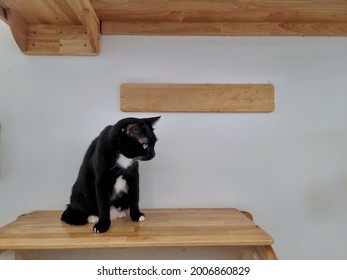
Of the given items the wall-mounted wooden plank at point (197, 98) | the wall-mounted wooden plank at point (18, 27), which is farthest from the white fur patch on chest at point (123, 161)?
the wall-mounted wooden plank at point (18, 27)

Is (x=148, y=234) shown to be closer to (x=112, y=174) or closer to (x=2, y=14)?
(x=112, y=174)

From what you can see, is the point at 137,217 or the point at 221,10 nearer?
the point at 137,217

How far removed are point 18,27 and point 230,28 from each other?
96 centimetres

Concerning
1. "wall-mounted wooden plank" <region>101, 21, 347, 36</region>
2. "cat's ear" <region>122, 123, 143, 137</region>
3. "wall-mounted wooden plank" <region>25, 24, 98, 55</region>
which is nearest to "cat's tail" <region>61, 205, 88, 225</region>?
"cat's ear" <region>122, 123, 143, 137</region>

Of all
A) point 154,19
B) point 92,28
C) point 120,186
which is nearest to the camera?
point 120,186

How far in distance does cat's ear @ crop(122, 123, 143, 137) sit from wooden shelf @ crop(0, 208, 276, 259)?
0.33 m

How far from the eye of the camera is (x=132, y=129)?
881 millimetres

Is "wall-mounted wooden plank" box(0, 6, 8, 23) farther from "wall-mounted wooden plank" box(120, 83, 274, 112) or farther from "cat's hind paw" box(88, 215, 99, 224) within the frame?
"cat's hind paw" box(88, 215, 99, 224)

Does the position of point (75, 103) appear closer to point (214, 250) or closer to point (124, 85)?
point (124, 85)

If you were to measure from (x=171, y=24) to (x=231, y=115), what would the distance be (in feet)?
1.70

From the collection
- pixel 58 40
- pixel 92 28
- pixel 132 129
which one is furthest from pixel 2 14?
pixel 132 129

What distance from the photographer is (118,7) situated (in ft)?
3.60

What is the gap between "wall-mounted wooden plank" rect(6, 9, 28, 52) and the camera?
109 centimetres
